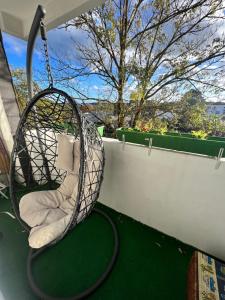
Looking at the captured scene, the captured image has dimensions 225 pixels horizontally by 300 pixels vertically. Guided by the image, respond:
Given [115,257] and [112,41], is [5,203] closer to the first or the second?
[115,257]

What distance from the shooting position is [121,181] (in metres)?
1.76

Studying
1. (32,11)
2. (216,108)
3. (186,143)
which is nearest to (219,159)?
(186,143)

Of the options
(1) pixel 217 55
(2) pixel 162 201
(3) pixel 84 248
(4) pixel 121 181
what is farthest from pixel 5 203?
(1) pixel 217 55

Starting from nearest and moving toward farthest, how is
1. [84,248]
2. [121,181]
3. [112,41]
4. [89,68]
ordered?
[84,248] < [121,181] < [112,41] < [89,68]

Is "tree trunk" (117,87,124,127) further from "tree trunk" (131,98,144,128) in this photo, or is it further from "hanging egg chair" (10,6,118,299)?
"hanging egg chair" (10,6,118,299)

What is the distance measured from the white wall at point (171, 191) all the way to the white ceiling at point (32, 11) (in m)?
1.29

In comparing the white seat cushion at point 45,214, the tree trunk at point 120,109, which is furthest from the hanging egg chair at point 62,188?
the tree trunk at point 120,109

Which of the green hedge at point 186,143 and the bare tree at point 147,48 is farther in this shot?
the bare tree at point 147,48

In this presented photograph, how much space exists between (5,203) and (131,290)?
5.65 ft

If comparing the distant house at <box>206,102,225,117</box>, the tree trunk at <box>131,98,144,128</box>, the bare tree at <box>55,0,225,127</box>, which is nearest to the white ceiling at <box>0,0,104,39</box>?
the bare tree at <box>55,0,225,127</box>

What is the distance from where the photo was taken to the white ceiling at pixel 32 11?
1.52 meters

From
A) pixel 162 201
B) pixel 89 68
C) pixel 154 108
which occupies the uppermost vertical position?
pixel 89 68

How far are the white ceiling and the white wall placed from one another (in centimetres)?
129

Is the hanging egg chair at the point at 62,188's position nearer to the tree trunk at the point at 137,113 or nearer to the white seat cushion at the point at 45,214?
the white seat cushion at the point at 45,214
